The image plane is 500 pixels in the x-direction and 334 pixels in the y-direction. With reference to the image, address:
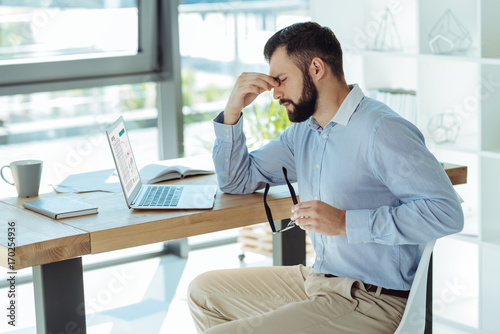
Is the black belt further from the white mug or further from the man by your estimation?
the white mug

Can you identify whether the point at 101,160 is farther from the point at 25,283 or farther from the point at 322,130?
the point at 322,130

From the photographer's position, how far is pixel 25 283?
12.6 feet

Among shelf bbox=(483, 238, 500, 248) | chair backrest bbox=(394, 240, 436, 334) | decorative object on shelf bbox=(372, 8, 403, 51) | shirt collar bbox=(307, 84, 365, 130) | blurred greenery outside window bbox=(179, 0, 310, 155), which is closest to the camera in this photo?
chair backrest bbox=(394, 240, 436, 334)

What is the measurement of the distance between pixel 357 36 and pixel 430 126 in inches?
27.2

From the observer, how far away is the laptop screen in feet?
6.77

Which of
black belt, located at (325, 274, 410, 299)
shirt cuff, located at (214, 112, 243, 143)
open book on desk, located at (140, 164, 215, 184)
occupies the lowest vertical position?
black belt, located at (325, 274, 410, 299)

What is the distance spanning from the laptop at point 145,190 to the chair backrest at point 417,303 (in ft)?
2.08

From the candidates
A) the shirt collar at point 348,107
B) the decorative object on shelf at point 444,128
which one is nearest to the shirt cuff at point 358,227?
the shirt collar at point 348,107

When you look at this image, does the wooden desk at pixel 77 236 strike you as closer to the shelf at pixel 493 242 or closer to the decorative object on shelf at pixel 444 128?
the shelf at pixel 493 242

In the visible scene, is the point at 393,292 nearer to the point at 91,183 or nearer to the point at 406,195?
the point at 406,195

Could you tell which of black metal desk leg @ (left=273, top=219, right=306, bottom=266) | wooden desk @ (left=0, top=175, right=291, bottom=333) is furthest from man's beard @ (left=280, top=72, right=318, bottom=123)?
black metal desk leg @ (left=273, top=219, right=306, bottom=266)

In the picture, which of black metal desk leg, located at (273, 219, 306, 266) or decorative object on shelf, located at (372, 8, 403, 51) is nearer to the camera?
black metal desk leg, located at (273, 219, 306, 266)

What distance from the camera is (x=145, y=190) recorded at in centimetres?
225

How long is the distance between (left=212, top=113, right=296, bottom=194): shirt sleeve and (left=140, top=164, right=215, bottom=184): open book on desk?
0.22 meters
